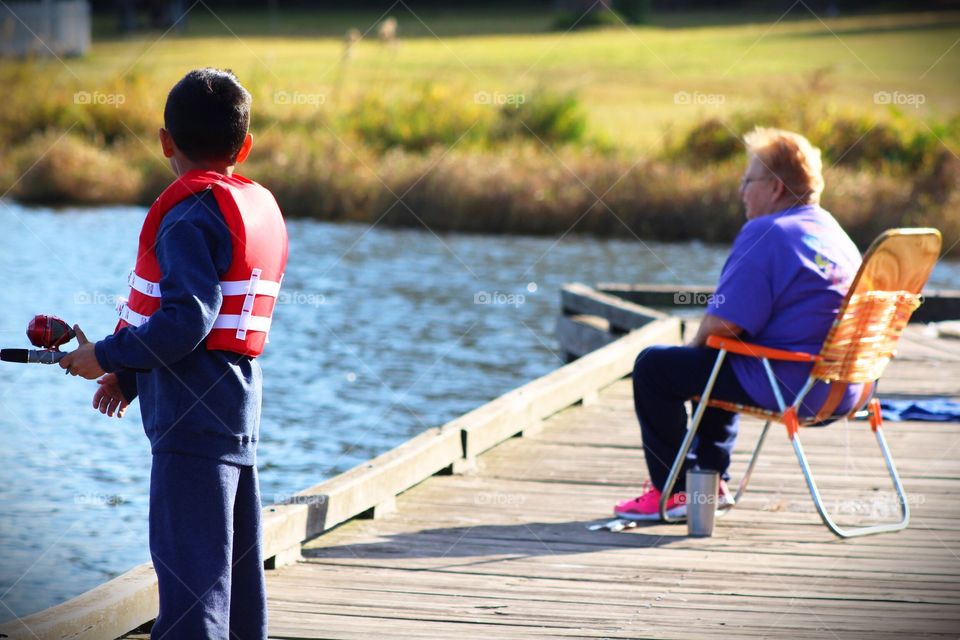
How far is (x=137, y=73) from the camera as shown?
27.7 m

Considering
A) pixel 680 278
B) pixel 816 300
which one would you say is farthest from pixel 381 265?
pixel 816 300

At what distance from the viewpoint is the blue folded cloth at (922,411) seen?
24.2 ft

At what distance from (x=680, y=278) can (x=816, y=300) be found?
11945 millimetres

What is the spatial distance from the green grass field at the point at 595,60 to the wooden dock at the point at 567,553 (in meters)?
18.3

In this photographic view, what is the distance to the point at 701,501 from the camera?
503cm

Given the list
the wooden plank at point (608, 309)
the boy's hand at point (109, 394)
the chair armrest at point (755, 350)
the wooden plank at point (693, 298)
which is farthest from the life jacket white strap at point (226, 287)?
the wooden plank at point (693, 298)

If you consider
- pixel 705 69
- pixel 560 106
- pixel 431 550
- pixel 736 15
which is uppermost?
pixel 736 15

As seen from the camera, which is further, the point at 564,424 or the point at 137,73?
the point at 137,73

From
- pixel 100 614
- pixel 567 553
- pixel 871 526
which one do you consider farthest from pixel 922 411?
pixel 100 614

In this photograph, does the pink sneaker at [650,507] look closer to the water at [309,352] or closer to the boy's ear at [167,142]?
the boy's ear at [167,142]

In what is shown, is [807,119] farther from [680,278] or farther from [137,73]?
[137,73]

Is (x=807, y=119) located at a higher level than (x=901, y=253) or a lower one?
higher

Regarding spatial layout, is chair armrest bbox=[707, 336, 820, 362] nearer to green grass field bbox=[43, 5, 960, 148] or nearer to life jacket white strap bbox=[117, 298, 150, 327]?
life jacket white strap bbox=[117, 298, 150, 327]

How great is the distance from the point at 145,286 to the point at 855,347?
265 cm
